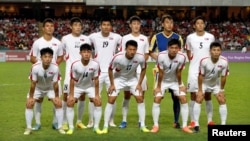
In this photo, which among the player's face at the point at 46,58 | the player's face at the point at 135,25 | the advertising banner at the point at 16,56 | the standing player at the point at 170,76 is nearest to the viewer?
the player's face at the point at 46,58

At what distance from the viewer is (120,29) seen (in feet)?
146

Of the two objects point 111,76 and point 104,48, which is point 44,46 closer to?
point 104,48

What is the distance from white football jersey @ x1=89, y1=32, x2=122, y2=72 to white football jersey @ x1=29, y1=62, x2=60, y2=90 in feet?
3.73

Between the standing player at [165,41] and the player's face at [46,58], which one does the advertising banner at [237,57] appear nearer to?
the standing player at [165,41]

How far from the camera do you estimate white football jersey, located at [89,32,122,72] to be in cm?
976

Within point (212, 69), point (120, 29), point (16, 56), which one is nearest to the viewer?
point (212, 69)

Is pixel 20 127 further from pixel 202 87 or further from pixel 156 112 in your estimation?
pixel 202 87

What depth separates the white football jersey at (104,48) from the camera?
9.76 metres

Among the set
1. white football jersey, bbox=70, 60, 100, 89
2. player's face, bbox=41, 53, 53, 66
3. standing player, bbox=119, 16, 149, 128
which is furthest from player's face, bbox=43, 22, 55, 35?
standing player, bbox=119, 16, 149, 128

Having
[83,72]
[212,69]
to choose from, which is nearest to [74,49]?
[83,72]

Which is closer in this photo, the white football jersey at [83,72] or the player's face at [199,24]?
the white football jersey at [83,72]

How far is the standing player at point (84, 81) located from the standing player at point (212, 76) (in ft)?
6.71

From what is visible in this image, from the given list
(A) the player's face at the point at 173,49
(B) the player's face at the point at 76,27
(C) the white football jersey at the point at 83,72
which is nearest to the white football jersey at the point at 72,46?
(B) the player's face at the point at 76,27

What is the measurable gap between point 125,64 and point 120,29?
1398 inches
